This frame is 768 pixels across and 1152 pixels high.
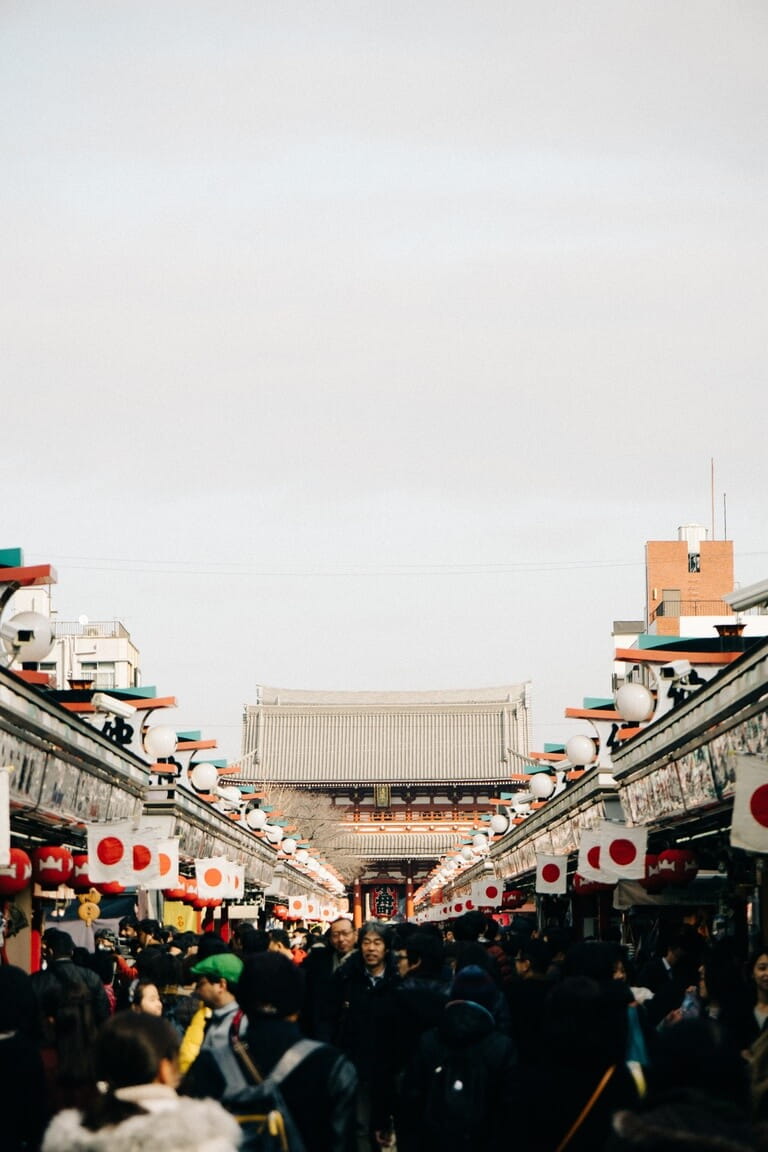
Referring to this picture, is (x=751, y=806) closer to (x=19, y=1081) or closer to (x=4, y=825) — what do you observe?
(x=4, y=825)

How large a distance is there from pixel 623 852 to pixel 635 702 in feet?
5.89

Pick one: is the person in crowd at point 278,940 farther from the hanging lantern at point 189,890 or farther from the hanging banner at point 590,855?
the hanging lantern at point 189,890

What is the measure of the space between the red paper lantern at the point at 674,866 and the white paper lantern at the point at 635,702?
1.72 m

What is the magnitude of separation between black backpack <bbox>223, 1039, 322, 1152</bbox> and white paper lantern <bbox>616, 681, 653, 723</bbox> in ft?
44.5

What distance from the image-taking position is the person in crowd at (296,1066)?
5.99m

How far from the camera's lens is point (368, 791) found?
278ft

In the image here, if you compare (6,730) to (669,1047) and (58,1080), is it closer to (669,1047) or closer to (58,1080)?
(58,1080)

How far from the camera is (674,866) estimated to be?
19703 mm

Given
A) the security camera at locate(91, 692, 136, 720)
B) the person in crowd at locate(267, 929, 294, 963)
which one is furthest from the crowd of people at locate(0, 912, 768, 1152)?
the security camera at locate(91, 692, 136, 720)

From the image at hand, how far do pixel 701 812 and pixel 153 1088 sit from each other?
42.6 feet

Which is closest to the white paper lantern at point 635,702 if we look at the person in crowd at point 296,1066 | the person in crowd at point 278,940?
the person in crowd at point 278,940

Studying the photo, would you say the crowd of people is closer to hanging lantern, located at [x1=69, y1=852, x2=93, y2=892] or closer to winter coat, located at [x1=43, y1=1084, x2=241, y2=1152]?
winter coat, located at [x1=43, y1=1084, x2=241, y2=1152]

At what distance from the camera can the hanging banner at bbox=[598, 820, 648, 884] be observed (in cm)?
1933

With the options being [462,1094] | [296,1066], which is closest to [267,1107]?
[296,1066]
